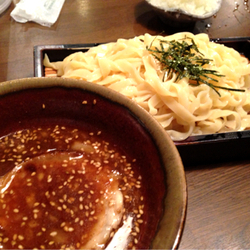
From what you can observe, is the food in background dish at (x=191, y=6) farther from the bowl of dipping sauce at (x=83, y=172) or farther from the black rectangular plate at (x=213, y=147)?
the bowl of dipping sauce at (x=83, y=172)

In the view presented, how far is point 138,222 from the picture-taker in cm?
83

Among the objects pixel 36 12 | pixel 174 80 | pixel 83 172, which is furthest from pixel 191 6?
pixel 83 172

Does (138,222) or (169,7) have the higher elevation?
(169,7)

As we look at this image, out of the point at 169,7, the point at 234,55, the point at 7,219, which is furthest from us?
the point at 169,7

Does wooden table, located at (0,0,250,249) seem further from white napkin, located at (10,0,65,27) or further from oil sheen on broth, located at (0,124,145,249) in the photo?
oil sheen on broth, located at (0,124,145,249)

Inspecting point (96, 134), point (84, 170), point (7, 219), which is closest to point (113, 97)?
point (96, 134)

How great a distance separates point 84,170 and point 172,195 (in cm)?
36

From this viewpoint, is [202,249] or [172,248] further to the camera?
[202,249]

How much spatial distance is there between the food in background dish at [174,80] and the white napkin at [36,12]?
0.99 metres

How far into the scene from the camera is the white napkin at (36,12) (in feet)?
8.87

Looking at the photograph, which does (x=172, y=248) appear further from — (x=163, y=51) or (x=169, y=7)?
(x=169, y=7)

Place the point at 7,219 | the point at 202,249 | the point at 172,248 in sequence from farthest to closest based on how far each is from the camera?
the point at 202,249 < the point at 7,219 < the point at 172,248

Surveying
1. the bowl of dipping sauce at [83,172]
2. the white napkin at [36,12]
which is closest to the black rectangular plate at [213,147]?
the bowl of dipping sauce at [83,172]

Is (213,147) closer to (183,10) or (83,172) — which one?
(83,172)
